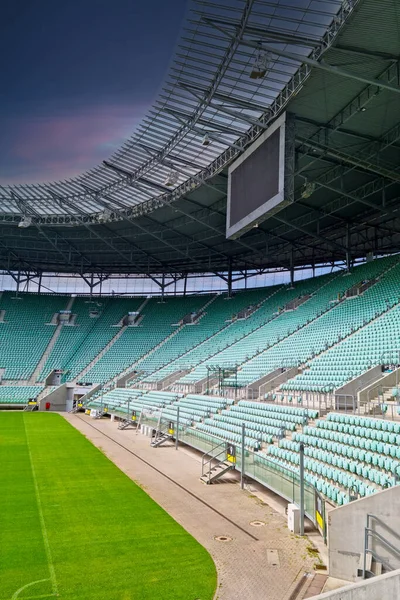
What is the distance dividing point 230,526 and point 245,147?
18.9 meters

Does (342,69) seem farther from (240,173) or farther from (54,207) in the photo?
(54,207)

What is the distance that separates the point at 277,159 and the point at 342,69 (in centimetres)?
442

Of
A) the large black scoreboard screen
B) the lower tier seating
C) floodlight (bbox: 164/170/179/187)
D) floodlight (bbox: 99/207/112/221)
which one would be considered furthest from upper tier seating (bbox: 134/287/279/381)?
the large black scoreboard screen

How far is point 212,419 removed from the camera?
22625 millimetres

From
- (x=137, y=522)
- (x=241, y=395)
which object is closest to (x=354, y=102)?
(x=241, y=395)

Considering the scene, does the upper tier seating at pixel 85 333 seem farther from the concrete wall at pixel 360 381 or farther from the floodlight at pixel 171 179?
the concrete wall at pixel 360 381

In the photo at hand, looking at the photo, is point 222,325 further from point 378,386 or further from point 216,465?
point 378,386

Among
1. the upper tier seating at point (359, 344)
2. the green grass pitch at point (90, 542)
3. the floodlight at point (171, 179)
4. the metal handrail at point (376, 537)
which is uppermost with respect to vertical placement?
the floodlight at point (171, 179)

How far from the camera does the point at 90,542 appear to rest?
9789 millimetres

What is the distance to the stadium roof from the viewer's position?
17328 mm

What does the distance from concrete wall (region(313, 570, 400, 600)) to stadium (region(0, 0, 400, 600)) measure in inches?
1.3

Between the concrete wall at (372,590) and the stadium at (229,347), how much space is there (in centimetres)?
3

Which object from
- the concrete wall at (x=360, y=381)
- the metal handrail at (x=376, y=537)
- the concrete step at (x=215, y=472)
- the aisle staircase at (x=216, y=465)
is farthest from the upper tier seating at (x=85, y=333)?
the metal handrail at (x=376, y=537)

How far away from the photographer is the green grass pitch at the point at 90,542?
7730 mm
